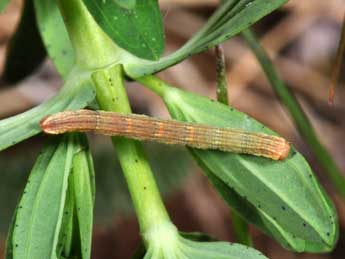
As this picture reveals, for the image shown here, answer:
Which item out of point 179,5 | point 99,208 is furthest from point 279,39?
point 99,208

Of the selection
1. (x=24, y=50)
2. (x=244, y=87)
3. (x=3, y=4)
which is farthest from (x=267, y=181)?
(x=244, y=87)

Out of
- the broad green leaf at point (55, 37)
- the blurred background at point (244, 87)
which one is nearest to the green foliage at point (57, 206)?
the broad green leaf at point (55, 37)

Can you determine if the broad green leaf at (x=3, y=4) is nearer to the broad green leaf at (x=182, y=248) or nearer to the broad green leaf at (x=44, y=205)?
the broad green leaf at (x=44, y=205)

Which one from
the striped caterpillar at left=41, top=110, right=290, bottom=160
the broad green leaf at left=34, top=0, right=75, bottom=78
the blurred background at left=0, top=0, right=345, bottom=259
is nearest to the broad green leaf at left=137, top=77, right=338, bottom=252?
the striped caterpillar at left=41, top=110, right=290, bottom=160

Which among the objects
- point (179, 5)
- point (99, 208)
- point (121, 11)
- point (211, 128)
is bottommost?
point (99, 208)

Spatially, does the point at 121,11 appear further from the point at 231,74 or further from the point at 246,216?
the point at 231,74

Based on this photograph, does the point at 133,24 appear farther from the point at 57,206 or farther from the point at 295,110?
the point at 295,110
